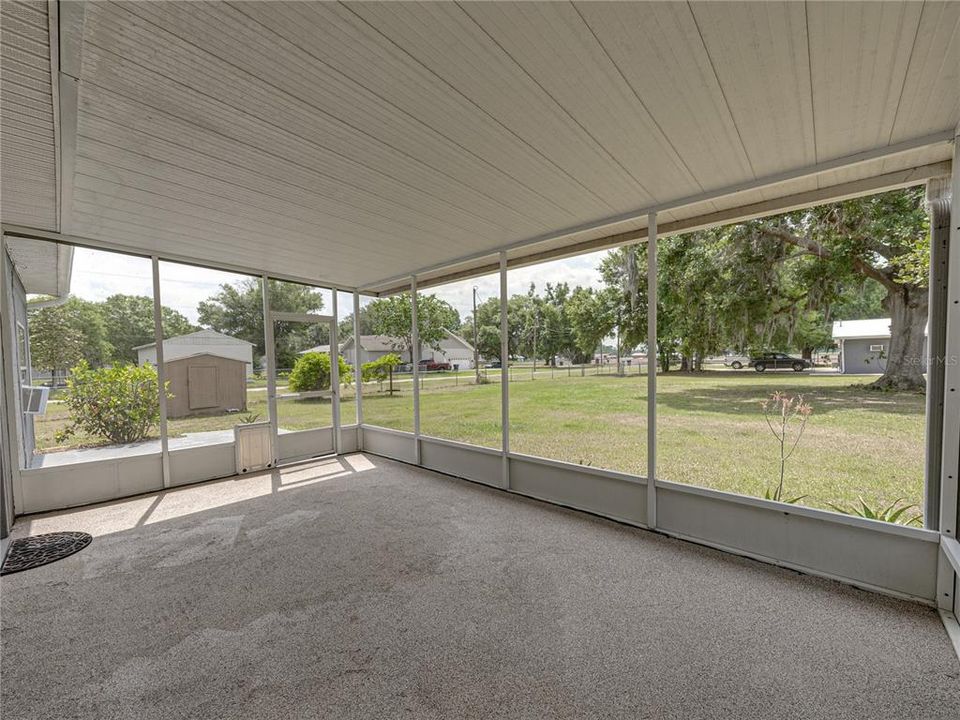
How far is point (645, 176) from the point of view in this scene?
254 cm

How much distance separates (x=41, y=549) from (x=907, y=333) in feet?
29.9

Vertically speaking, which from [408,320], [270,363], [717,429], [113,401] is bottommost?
[717,429]

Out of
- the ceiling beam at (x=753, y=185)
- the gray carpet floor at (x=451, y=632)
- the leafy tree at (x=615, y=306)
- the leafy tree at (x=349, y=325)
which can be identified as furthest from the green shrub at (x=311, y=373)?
the leafy tree at (x=615, y=306)

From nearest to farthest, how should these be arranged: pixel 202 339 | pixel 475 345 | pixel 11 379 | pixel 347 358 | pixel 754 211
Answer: pixel 754 211 → pixel 11 379 → pixel 202 339 → pixel 347 358 → pixel 475 345

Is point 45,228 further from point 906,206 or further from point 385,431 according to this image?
point 906,206

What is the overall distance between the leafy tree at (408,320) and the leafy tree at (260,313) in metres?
1.02

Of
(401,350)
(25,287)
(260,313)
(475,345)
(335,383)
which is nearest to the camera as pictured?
(25,287)

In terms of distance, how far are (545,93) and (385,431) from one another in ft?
16.4

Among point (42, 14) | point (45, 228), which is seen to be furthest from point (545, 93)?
point (45, 228)

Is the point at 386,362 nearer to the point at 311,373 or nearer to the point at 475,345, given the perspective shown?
the point at 311,373

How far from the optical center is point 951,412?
79.5 inches

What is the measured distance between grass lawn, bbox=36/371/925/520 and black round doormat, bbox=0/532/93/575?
135 cm

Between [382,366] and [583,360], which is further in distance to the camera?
[583,360]

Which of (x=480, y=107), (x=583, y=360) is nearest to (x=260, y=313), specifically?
(x=480, y=107)
